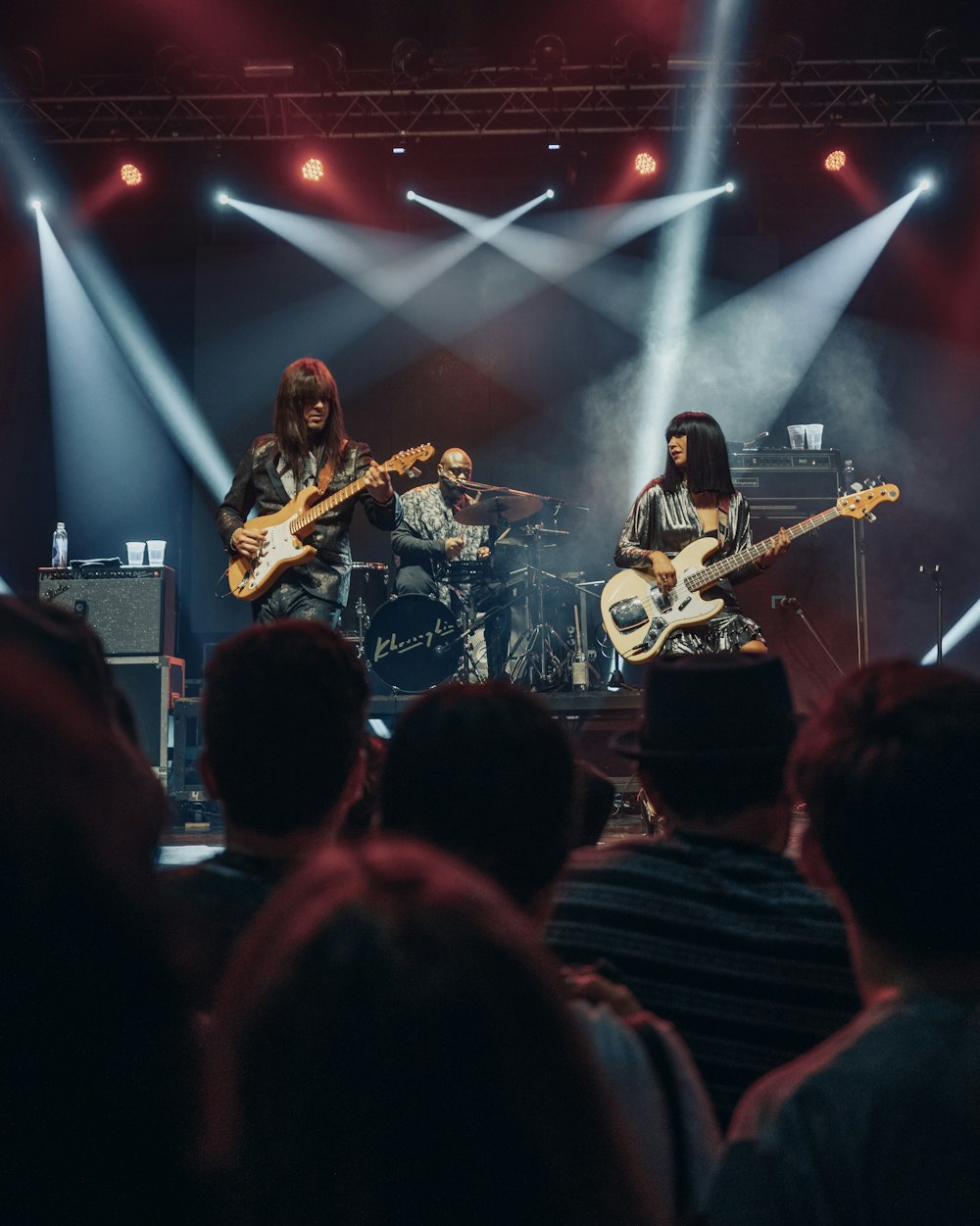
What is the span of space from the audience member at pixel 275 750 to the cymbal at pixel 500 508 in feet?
20.5

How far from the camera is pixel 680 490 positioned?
21.3 ft

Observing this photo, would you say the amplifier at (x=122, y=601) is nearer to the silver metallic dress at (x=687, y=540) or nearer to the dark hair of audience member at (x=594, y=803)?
the silver metallic dress at (x=687, y=540)

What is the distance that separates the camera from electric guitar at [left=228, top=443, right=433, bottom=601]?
5.56 metres

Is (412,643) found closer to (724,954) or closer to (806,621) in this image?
(806,621)

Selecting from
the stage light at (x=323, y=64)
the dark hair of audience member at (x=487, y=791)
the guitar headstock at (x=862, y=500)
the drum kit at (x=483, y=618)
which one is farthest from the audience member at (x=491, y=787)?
the stage light at (x=323, y=64)

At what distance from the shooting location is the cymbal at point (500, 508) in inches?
322

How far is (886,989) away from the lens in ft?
3.73

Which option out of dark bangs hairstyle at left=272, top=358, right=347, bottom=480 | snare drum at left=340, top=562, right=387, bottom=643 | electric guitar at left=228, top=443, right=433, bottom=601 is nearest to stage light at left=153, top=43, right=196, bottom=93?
snare drum at left=340, top=562, right=387, bottom=643

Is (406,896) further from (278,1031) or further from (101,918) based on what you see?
(101,918)

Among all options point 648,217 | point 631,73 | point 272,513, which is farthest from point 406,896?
point 648,217

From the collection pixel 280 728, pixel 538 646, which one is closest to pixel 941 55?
pixel 538 646

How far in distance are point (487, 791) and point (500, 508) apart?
6870 millimetres

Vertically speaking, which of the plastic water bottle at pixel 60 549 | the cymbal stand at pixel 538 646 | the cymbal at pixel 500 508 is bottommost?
the cymbal stand at pixel 538 646

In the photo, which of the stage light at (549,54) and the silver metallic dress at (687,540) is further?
the stage light at (549,54)
